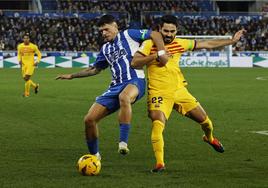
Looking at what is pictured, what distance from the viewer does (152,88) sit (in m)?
9.93

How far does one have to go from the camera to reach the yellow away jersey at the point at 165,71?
9781 mm

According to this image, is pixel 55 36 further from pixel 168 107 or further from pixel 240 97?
pixel 168 107

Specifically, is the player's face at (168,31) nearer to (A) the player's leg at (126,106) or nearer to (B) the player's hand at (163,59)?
(B) the player's hand at (163,59)

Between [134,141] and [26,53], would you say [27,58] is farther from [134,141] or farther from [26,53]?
[134,141]

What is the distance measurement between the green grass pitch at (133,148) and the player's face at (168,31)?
1.78 m

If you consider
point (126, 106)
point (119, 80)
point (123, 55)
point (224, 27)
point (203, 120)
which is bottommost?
point (224, 27)

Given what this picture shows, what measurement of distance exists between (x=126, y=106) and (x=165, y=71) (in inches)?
28.7

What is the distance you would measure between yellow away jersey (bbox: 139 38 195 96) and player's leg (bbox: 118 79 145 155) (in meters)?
0.23

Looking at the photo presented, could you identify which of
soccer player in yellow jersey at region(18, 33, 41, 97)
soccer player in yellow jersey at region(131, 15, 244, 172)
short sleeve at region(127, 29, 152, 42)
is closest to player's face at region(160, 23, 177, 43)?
soccer player in yellow jersey at region(131, 15, 244, 172)

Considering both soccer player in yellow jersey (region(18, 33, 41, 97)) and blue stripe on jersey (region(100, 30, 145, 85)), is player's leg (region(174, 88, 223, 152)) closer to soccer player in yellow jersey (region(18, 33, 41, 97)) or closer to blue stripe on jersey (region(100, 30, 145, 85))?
blue stripe on jersey (region(100, 30, 145, 85))

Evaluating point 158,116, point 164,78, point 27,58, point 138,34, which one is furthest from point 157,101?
point 27,58

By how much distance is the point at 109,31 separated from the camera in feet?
33.0

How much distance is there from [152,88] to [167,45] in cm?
66

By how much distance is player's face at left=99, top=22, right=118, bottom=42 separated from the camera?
999cm
